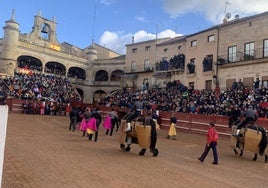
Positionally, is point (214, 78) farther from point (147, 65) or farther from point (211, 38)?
point (147, 65)

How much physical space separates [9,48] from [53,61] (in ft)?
30.1

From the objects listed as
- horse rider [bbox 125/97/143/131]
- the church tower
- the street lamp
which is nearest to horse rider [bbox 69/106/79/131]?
horse rider [bbox 125/97/143/131]

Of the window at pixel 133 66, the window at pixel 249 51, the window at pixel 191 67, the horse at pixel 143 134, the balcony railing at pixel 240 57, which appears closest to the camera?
the horse at pixel 143 134

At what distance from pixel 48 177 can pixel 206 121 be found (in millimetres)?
19170

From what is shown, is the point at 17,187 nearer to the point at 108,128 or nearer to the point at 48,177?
the point at 48,177

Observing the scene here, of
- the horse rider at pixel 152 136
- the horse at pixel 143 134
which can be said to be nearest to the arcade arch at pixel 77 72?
the horse at pixel 143 134

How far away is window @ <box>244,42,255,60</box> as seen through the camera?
35812 mm

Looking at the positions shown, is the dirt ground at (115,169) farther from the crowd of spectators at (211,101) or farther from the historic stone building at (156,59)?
the historic stone building at (156,59)

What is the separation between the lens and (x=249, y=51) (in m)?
36.4

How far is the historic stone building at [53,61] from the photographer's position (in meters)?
54.3

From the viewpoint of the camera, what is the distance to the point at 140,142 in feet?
46.1

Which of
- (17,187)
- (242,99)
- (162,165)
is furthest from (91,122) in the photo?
(242,99)

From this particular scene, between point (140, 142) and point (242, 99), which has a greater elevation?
point (242, 99)

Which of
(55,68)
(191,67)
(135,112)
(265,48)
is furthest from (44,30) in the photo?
(135,112)
